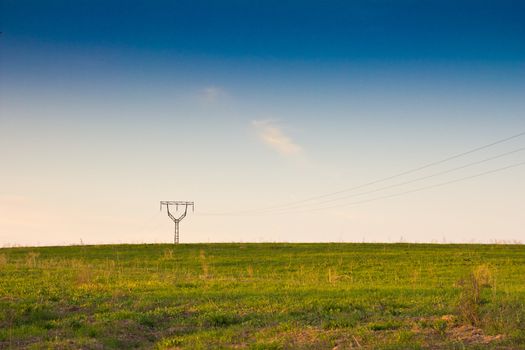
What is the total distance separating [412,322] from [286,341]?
137 inches

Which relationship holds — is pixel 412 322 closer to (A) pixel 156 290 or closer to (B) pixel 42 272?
(A) pixel 156 290

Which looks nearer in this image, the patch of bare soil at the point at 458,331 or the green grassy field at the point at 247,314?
the patch of bare soil at the point at 458,331

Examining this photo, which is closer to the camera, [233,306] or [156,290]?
[233,306]

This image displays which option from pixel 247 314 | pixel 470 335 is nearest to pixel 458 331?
pixel 470 335

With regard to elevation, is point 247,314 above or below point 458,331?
above

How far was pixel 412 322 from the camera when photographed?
15.4 metres

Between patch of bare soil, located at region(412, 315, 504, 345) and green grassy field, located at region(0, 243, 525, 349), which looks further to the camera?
green grassy field, located at region(0, 243, 525, 349)

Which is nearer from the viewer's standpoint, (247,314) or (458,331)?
(458,331)

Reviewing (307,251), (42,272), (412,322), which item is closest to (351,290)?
(412,322)

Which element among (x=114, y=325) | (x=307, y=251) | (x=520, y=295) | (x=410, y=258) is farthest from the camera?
(x=307, y=251)

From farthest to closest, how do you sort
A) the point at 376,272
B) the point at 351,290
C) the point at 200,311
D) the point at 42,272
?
the point at 376,272
the point at 42,272
the point at 351,290
the point at 200,311

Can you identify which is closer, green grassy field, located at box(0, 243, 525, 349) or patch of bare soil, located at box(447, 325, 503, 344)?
patch of bare soil, located at box(447, 325, 503, 344)

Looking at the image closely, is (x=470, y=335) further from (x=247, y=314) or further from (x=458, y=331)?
(x=247, y=314)

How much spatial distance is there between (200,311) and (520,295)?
1093 centimetres
